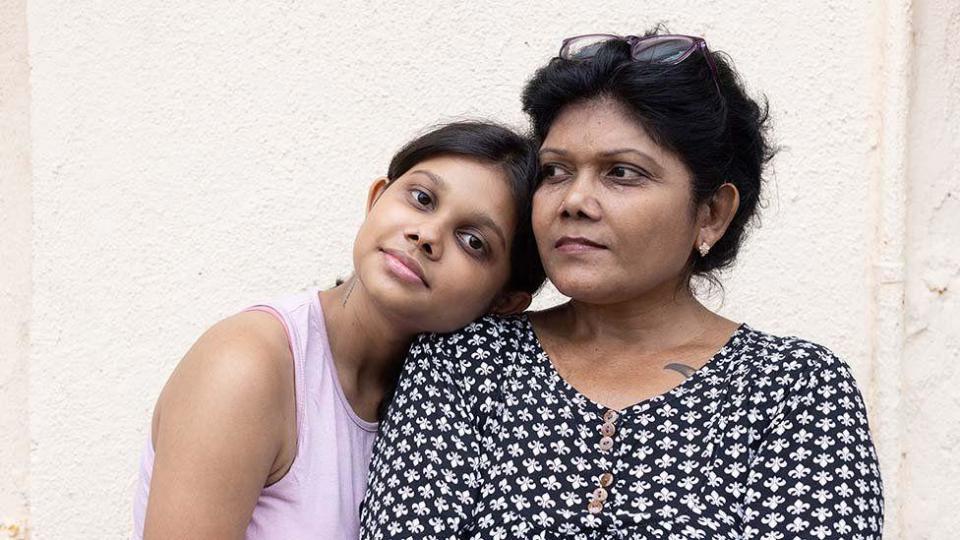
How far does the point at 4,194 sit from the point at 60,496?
922 millimetres

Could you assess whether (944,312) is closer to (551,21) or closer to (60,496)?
(551,21)

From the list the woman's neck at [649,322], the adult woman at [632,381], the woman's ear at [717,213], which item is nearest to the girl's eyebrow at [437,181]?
the adult woman at [632,381]

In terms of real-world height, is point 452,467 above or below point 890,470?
above

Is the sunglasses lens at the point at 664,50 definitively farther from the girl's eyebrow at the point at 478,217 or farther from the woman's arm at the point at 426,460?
the woman's arm at the point at 426,460

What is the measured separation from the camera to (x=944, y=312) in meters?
3.23

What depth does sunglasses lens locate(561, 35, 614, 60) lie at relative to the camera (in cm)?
237

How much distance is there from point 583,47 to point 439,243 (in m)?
0.55

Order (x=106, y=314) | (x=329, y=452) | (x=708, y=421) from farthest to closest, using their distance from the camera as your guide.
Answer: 1. (x=106, y=314)
2. (x=329, y=452)
3. (x=708, y=421)

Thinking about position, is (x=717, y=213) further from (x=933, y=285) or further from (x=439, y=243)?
(x=933, y=285)

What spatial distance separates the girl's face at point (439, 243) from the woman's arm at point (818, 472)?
70cm

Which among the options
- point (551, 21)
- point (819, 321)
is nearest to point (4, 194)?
point (551, 21)

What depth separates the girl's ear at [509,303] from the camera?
253 cm

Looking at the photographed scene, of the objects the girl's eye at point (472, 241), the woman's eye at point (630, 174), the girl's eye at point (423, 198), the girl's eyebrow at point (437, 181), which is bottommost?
the girl's eye at point (472, 241)

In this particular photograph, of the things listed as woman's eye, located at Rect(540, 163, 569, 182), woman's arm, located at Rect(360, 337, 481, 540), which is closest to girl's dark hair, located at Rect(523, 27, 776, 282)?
woman's eye, located at Rect(540, 163, 569, 182)
